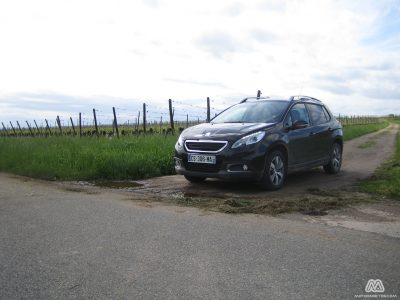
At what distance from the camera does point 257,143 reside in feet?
27.1

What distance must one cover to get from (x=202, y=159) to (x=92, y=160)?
3.74 metres

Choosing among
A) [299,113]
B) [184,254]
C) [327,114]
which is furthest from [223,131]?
[184,254]

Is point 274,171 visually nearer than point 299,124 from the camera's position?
Yes

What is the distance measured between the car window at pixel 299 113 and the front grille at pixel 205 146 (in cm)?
196

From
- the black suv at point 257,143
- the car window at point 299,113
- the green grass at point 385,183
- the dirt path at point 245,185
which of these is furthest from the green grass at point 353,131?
the black suv at point 257,143

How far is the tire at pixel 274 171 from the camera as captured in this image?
840 cm

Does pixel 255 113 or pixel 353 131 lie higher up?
pixel 255 113

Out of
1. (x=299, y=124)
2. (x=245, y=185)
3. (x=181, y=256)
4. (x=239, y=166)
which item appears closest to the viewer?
(x=181, y=256)

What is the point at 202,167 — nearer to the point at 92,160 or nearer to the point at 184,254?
the point at 92,160

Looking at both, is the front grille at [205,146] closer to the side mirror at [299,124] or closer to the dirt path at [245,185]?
the dirt path at [245,185]

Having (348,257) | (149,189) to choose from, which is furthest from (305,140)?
(348,257)

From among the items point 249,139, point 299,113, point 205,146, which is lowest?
point 205,146

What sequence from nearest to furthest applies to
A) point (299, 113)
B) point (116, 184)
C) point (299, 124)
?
point (299, 124), point (116, 184), point (299, 113)

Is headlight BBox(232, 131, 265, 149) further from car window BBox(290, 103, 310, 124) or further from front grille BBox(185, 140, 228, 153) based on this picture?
car window BBox(290, 103, 310, 124)
